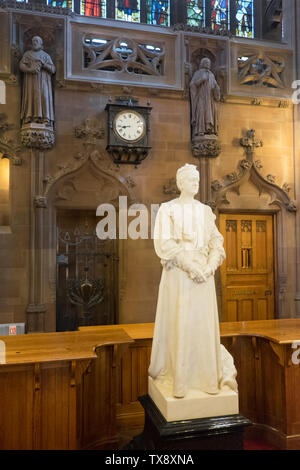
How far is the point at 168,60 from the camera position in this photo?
19.7ft

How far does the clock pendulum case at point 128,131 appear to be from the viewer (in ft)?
18.1

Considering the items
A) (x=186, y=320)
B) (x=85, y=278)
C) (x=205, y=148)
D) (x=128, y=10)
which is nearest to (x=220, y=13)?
(x=128, y=10)

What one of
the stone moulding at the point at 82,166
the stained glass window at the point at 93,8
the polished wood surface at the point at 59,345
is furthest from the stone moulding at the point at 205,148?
the polished wood surface at the point at 59,345

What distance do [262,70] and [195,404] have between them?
577cm

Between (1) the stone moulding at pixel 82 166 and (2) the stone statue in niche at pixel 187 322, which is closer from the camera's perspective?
(2) the stone statue in niche at pixel 187 322

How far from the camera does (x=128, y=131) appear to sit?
18.4 feet

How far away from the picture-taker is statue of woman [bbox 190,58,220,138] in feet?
19.0

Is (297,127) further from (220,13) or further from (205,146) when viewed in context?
(220,13)

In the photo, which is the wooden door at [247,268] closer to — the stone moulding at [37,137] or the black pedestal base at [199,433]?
the stone moulding at [37,137]

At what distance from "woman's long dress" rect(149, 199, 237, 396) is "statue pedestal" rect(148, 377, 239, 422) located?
5cm

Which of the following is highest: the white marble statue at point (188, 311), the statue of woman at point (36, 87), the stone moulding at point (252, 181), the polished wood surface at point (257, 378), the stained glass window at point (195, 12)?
the stained glass window at point (195, 12)

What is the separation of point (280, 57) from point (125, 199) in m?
3.66

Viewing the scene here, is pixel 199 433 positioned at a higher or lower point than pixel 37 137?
lower

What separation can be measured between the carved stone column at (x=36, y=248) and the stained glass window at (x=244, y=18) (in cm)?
455
